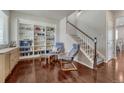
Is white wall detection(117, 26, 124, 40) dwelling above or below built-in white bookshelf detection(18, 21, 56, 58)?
above

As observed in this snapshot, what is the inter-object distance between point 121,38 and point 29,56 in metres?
9.27

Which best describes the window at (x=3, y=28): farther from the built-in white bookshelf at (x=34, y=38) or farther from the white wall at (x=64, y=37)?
the white wall at (x=64, y=37)

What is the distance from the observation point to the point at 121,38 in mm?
11320

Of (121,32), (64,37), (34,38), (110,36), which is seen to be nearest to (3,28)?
(34,38)

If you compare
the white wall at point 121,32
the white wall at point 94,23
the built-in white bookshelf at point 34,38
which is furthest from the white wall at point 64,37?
the white wall at point 121,32

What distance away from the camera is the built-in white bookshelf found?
588cm

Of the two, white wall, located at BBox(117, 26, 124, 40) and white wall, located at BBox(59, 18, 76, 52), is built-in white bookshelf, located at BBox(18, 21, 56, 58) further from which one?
white wall, located at BBox(117, 26, 124, 40)

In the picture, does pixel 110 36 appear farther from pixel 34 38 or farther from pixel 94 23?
pixel 34 38

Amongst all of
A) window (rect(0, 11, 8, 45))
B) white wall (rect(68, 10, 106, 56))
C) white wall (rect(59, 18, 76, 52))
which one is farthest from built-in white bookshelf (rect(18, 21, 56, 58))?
white wall (rect(68, 10, 106, 56))

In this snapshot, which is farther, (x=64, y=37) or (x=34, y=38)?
(x=64, y=37)

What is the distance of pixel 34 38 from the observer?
6332 mm

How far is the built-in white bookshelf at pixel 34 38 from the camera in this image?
19.3ft
